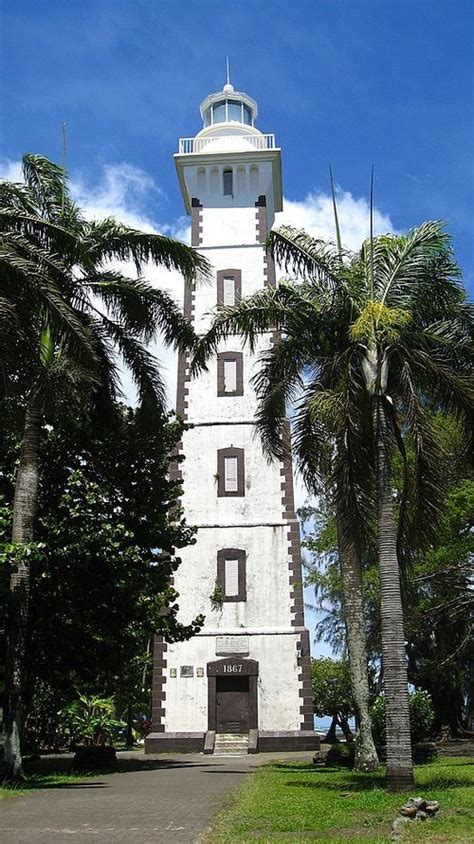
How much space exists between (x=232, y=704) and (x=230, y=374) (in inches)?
→ 458

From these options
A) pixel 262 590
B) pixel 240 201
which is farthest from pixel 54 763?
pixel 240 201

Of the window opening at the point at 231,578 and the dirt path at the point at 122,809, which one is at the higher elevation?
the window opening at the point at 231,578

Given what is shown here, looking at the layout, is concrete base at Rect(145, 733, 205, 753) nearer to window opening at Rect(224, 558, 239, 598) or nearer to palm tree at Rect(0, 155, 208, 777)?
window opening at Rect(224, 558, 239, 598)

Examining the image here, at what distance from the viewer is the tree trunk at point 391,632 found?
11.5 metres

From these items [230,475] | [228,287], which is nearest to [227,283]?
[228,287]

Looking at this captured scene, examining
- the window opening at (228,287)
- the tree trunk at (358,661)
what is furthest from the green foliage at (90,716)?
the window opening at (228,287)

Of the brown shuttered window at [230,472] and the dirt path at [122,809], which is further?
the brown shuttered window at [230,472]

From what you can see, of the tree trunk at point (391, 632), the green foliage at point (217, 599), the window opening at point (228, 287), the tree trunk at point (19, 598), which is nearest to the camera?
the tree trunk at point (391, 632)

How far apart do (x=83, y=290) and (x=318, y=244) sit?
5.14 metres

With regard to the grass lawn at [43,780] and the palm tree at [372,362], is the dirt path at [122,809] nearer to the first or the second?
the grass lawn at [43,780]

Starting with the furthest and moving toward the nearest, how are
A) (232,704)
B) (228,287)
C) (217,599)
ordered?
(228,287) < (217,599) < (232,704)

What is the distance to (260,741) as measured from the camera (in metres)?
25.7

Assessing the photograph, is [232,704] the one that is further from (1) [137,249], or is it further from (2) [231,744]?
(1) [137,249]

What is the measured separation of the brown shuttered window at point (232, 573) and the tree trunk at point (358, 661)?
10100 millimetres
